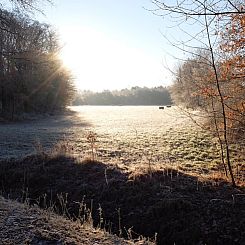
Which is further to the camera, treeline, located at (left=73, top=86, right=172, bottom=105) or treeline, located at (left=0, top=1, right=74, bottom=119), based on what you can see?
treeline, located at (left=73, top=86, right=172, bottom=105)

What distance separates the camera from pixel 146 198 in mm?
9594

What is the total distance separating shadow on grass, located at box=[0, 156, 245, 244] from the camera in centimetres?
789

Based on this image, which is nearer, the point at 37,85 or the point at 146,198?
the point at 146,198

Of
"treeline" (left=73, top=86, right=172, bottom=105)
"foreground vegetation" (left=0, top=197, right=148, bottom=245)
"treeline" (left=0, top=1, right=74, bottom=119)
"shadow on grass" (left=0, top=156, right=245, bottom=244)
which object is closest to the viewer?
"foreground vegetation" (left=0, top=197, right=148, bottom=245)

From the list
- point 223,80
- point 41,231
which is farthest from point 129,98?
point 41,231

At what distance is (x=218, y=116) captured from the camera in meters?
9.82

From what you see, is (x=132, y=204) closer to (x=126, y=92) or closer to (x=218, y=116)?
(x=218, y=116)

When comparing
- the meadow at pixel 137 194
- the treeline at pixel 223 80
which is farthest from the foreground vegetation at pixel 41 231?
the treeline at pixel 223 80

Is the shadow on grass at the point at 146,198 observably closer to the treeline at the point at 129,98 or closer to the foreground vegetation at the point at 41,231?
the foreground vegetation at the point at 41,231

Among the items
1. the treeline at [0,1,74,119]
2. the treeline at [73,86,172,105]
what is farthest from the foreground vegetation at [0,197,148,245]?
the treeline at [73,86,172,105]

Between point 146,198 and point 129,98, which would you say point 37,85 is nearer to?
point 146,198

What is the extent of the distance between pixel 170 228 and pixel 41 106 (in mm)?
45904

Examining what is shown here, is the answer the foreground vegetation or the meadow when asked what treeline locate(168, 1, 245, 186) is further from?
the foreground vegetation

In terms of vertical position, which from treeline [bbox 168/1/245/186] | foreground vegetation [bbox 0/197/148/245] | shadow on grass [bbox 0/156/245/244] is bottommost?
shadow on grass [bbox 0/156/245/244]
